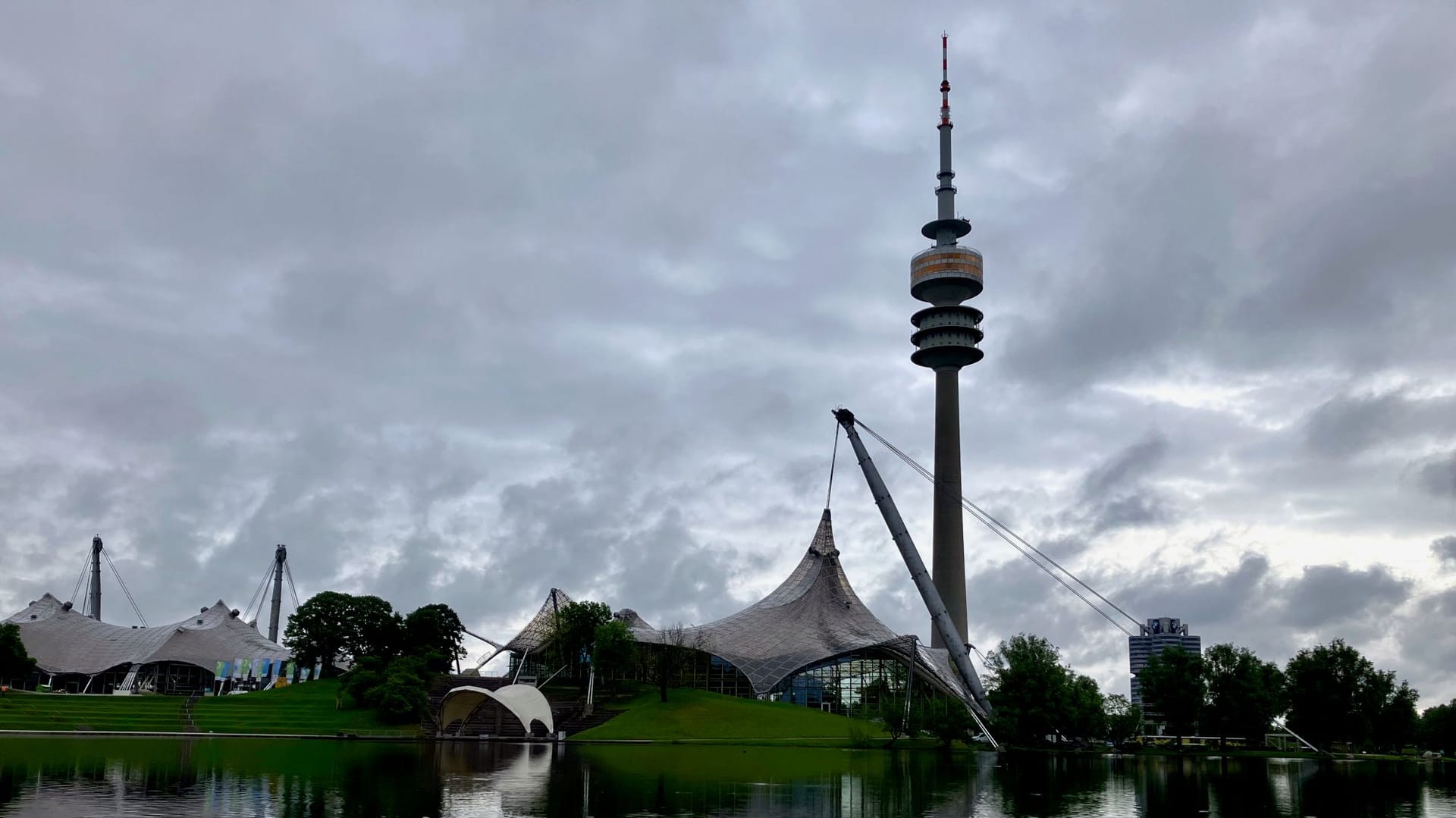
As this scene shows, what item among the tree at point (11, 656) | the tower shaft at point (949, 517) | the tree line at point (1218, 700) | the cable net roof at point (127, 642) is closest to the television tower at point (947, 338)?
the tower shaft at point (949, 517)

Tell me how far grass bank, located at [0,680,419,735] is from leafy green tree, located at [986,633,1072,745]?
40264 millimetres

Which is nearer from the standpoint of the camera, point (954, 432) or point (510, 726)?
point (510, 726)

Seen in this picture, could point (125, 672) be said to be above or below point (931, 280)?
below

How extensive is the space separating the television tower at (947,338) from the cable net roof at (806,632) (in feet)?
54.7

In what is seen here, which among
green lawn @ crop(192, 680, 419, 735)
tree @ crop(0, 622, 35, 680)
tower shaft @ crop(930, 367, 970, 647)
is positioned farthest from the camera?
tower shaft @ crop(930, 367, 970, 647)

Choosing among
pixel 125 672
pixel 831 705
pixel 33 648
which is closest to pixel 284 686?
pixel 125 672

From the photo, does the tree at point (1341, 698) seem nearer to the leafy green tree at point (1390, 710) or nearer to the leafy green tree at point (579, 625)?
the leafy green tree at point (1390, 710)

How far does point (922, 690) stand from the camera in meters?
101

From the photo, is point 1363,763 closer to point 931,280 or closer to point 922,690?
point 922,690

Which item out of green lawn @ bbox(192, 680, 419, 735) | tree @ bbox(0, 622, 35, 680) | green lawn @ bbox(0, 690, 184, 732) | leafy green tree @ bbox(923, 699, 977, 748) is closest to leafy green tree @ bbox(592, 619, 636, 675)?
green lawn @ bbox(192, 680, 419, 735)

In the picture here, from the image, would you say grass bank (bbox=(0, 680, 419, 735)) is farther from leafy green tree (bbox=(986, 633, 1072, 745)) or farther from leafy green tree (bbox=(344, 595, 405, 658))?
leafy green tree (bbox=(986, 633, 1072, 745))

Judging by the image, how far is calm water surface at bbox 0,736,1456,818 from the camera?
3041cm

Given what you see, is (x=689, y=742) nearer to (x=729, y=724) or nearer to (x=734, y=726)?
(x=734, y=726)

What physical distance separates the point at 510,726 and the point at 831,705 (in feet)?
109
